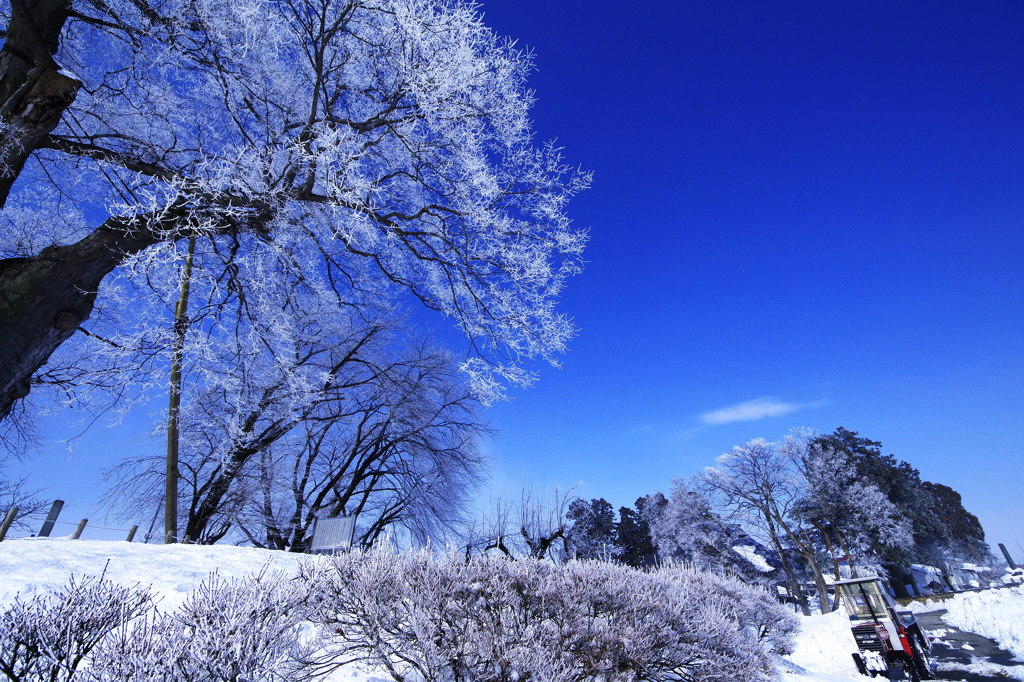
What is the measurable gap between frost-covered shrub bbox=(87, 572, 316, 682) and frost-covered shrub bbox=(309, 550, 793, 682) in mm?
1294

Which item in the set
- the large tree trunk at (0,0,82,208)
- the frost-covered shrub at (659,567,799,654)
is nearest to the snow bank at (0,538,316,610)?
the large tree trunk at (0,0,82,208)

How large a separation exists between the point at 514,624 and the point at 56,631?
131 inches

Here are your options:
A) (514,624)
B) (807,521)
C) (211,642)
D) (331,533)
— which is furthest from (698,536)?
(211,642)

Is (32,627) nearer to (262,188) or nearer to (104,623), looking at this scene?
(104,623)

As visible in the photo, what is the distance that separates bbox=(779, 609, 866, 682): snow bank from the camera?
1197 centimetres

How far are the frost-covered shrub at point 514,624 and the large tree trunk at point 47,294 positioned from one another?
149 inches

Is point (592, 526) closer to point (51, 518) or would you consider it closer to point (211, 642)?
point (51, 518)

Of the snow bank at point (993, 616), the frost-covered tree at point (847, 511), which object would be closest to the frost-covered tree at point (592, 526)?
the frost-covered tree at point (847, 511)

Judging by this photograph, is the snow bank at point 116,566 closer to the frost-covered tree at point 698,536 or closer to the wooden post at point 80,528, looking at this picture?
the wooden post at point 80,528

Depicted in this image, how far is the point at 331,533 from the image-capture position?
11.8 metres

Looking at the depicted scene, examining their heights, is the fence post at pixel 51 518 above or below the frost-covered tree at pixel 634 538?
below

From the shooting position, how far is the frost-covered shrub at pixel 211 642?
6.95 feet

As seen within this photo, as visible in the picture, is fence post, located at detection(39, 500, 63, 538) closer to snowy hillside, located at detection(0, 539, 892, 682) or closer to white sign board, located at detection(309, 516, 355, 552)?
snowy hillside, located at detection(0, 539, 892, 682)

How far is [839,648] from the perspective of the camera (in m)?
15.3
